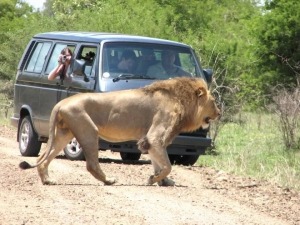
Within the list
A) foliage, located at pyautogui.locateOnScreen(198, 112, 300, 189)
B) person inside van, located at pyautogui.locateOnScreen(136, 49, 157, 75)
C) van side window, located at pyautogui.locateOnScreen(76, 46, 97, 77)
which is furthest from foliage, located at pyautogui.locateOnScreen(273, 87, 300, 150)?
van side window, located at pyautogui.locateOnScreen(76, 46, 97, 77)

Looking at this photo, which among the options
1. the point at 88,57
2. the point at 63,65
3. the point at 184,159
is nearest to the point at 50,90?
the point at 63,65

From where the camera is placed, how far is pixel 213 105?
12492mm

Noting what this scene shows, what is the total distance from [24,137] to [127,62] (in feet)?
7.88

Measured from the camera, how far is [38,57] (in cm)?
1622

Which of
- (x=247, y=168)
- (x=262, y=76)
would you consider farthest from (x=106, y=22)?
(x=247, y=168)

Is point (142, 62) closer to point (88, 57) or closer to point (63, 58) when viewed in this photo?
point (88, 57)

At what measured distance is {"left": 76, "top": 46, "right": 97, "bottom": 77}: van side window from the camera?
14773 millimetres

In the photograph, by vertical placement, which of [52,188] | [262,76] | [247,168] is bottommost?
[262,76]

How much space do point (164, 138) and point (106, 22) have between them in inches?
568

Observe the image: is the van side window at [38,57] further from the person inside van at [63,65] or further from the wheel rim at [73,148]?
the wheel rim at [73,148]

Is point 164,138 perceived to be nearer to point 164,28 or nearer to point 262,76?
point 164,28

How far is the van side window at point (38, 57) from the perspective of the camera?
15977 millimetres

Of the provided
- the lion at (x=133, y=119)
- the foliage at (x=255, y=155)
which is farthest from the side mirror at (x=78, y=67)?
the lion at (x=133, y=119)

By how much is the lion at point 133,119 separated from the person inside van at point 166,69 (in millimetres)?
2585
